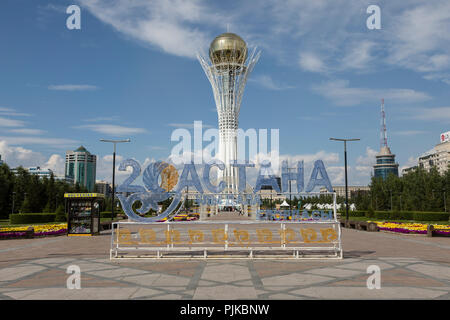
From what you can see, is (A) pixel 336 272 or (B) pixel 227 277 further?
(A) pixel 336 272

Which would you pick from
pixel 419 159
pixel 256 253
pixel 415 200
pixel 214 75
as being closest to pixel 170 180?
pixel 256 253

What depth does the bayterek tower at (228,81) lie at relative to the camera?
255 ft

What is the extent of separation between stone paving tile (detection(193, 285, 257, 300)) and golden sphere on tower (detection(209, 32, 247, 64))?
80.7 m

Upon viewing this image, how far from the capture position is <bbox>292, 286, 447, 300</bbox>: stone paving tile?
8.52 metres

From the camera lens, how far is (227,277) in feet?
35.8

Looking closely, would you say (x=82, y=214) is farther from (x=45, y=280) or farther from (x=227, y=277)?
(x=227, y=277)

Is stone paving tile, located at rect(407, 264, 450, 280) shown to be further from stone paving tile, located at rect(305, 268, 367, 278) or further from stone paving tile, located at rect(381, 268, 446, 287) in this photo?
stone paving tile, located at rect(305, 268, 367, 278)

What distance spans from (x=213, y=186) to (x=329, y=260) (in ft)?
18.3

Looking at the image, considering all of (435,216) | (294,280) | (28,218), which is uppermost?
(435,216)

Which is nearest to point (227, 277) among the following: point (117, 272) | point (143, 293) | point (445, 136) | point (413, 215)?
point (143, 293)

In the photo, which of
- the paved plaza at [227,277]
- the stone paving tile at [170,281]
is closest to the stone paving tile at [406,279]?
the paved plaza at [227,277]

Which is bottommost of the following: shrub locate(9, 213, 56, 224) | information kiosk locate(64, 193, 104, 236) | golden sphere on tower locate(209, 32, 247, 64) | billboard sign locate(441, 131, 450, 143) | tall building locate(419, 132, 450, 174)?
shrub locate(9, 213, 56, 224)

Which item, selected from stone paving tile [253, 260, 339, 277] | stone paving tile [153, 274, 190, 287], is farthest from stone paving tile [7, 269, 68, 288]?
stone paving tile [253, 260, 339, 277]

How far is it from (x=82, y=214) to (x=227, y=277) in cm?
1822
